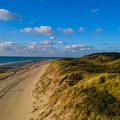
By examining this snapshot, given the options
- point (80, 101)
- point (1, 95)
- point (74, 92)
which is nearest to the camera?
point (80, 101)

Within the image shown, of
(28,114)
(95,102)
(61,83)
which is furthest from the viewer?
(61,83)

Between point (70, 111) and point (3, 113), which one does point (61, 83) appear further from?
point (70, 111)

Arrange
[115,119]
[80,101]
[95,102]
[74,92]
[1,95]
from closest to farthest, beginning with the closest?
[115,119] < [95,102] < [80,101] < [74,92] < [1,95]

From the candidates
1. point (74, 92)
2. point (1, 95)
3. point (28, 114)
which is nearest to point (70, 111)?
point (74, 92)

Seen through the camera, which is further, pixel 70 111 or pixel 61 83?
pixel 61 83

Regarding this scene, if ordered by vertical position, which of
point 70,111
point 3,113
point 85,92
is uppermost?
point 85,92

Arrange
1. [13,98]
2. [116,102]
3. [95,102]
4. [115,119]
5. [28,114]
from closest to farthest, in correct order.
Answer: [115,119], [116,102], [95,102], [28,114], [13,98]

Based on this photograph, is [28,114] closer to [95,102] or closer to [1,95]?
[95,102]

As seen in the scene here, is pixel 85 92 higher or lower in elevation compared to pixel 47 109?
A: higher

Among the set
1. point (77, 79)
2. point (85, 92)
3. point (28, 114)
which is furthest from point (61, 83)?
point (85, 92)
